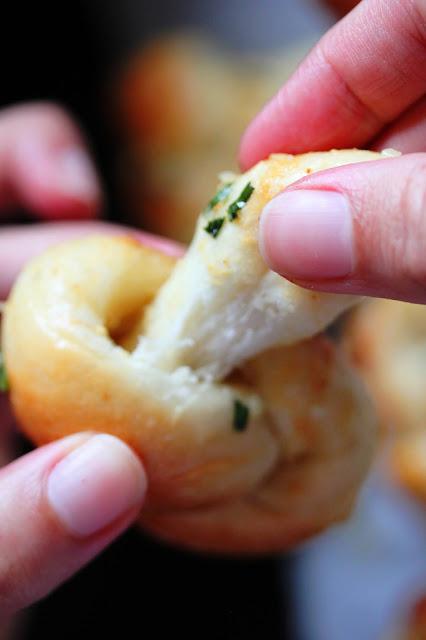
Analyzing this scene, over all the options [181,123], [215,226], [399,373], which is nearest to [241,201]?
[215,226]

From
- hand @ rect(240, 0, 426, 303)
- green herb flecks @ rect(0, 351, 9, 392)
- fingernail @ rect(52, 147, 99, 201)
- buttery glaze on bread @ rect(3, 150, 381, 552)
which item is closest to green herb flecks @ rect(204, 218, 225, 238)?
buttery glaze on bread @ rect(3, 150, 381, 552)

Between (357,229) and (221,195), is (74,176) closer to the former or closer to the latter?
(221,195)

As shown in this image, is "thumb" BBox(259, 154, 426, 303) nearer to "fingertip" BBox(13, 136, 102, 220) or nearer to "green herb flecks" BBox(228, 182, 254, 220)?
"green herb flecks" BBox(228, 182, 254, 220)

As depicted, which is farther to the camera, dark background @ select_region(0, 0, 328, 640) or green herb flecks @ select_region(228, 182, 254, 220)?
dark background @ select_region(0, 0, 328, 640)

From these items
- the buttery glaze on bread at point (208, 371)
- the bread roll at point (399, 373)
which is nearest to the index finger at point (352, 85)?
the buttery glaze on bread at point (208, 371)

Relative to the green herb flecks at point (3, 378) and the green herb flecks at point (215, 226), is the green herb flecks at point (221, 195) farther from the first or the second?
the green herb flecks at point (3, 378)
